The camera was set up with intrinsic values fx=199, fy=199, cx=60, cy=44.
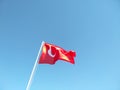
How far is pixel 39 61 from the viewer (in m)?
8.58

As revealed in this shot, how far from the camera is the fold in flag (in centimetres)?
872

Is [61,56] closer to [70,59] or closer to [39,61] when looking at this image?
[70,59]

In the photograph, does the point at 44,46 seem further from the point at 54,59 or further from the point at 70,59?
the point at 70,59

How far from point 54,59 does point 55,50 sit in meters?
0.52

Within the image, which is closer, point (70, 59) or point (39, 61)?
point (39, 61)

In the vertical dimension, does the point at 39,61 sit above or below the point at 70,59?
below

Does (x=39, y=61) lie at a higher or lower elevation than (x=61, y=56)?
lower

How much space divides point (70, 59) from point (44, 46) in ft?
4.52

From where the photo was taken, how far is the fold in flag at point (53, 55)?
8.72m

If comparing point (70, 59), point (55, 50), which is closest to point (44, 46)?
point (55, 50)

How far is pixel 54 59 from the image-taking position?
29.6 ft

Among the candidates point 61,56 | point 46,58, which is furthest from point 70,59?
point 46,58

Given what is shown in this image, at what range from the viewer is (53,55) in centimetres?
911

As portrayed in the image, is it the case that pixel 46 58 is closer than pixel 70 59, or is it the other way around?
pixel 46 58
